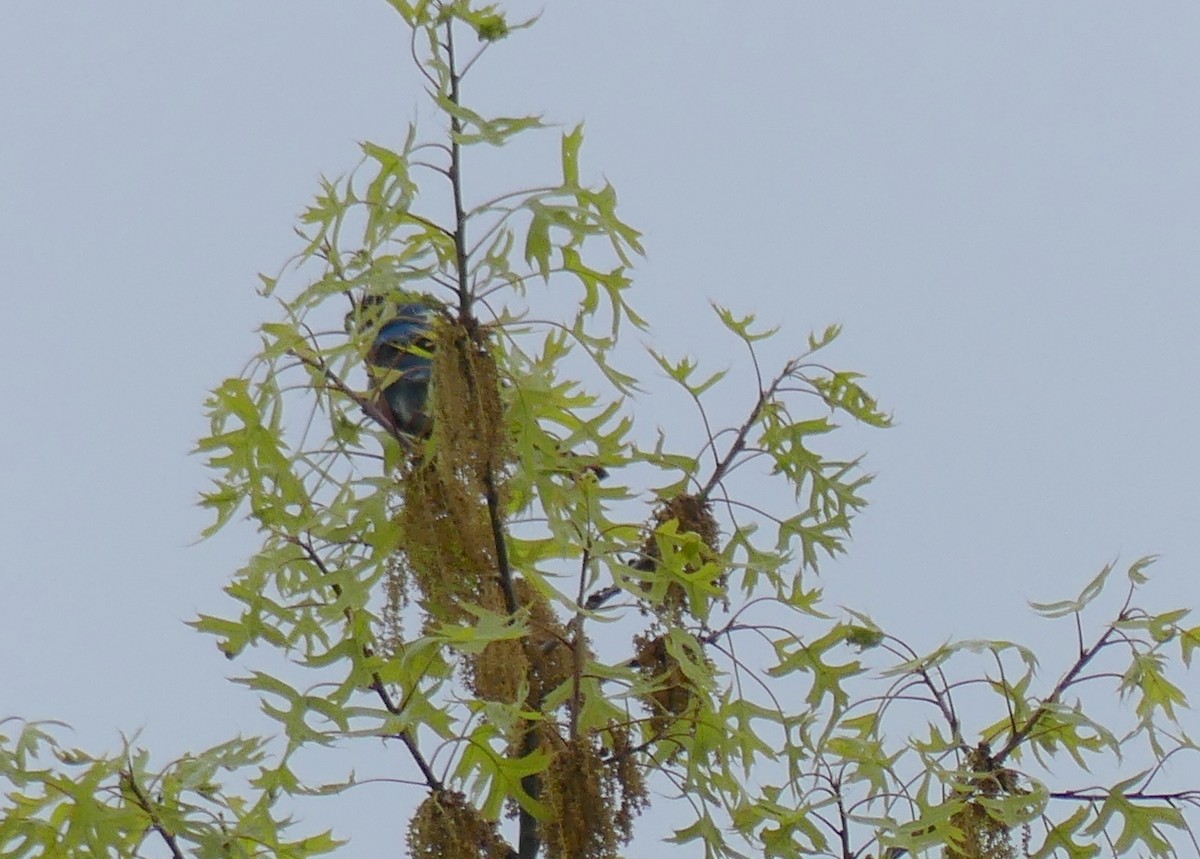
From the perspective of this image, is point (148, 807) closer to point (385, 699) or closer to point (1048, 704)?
point (385, 699)

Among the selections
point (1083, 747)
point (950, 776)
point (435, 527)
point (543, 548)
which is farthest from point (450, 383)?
point (1083, 747)

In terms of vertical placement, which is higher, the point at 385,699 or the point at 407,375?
the point at 407,375

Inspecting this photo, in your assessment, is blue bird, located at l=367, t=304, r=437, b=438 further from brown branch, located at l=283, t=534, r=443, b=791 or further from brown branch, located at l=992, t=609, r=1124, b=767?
brown branch, located at l=992, t=609, r=1124, b=767

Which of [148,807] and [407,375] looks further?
[407,375]

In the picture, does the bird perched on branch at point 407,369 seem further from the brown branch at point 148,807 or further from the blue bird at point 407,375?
the brown branch at point 148,807

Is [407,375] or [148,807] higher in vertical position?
[407,375]

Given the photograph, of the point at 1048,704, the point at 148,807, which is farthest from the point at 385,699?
the point at 1048,704

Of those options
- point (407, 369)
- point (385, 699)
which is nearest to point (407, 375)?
point (407, 369)

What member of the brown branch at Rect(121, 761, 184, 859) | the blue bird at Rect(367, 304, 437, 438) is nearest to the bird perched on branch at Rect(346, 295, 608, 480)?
the blue bird at Rect(367, 304, 437, 438)

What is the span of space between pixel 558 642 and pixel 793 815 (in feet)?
0.80

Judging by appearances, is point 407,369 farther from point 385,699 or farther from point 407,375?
point 385,699

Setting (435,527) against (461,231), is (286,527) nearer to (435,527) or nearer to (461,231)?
(435,527)

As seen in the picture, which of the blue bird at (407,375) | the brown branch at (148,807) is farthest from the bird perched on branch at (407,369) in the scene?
the brown branch at (148,807)

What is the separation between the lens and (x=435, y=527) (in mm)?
1264
